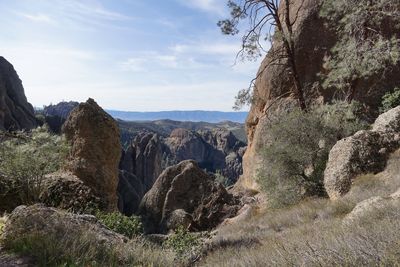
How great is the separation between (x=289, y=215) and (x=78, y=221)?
28.0ft

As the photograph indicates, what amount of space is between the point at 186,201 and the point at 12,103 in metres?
52.8

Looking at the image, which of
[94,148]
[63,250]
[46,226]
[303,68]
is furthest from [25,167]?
[303,68]

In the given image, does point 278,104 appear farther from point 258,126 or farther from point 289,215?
point 289,215

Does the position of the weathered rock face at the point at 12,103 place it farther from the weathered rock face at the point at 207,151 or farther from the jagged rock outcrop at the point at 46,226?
the weathered rock face at the point at 207,151

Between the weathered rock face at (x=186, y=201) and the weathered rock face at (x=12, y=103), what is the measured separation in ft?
134

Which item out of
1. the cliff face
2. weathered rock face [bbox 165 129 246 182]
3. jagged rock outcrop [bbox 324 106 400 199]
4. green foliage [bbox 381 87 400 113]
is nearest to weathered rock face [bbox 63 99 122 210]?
jagged rock outcrop [bbox 324 106 400 199]

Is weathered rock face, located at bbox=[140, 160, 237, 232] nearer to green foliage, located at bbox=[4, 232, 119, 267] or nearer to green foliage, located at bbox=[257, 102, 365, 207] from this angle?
green foliage, located at bbox=[257, 102, 365, 207]

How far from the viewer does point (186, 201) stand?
Result: 27.9 metres

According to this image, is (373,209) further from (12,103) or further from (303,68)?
(12,103)

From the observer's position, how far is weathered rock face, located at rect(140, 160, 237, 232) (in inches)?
1044

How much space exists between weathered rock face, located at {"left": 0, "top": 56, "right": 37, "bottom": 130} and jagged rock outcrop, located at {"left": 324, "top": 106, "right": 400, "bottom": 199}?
5605cm

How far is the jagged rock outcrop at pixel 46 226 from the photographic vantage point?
661 cm

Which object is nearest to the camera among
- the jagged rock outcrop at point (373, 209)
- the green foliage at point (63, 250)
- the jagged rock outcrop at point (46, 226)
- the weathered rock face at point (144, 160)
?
the green foliage at point (63, 250)

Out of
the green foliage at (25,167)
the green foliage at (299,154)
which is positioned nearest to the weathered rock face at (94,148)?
the green foliage at (25,167)
